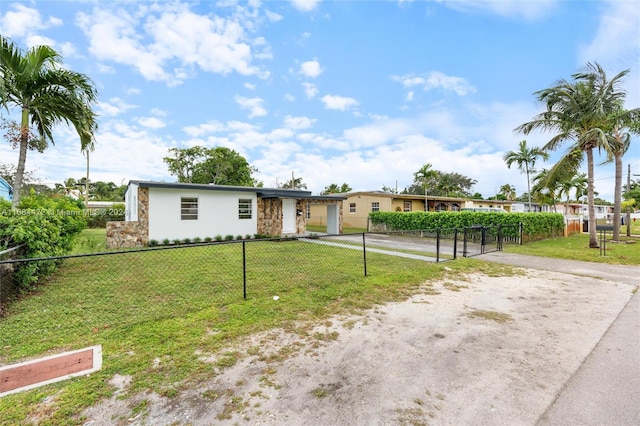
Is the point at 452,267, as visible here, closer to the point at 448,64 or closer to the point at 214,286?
the point at 214,286

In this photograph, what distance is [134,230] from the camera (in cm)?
1210

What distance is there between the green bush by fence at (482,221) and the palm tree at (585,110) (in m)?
2.30

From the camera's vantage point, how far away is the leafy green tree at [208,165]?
110 ft

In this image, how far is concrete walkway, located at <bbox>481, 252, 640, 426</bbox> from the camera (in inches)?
86.1

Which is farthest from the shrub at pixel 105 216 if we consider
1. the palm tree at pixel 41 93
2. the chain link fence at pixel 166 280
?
the palm tree at pixel 41 93

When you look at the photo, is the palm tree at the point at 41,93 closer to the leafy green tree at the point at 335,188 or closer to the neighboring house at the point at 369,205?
the neighboring house at the point at 369,205

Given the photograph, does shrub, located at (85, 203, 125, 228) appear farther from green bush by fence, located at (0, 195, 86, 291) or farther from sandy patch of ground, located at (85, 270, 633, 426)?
sandy patch of ground, located at (85, 270, 633, 426)

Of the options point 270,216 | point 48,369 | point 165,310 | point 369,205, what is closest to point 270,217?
point 270,216

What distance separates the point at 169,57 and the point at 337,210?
473 inches

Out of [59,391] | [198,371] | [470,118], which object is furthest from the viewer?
[470,118]

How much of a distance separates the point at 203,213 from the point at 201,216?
171mm

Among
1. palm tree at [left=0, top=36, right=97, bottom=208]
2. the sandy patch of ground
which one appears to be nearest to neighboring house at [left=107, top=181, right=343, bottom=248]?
palm tree at [left=0, top=36, right=97, bottom=208]

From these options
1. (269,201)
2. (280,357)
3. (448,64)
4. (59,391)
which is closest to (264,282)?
(280,357)

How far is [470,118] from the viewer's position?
54.5 feet
